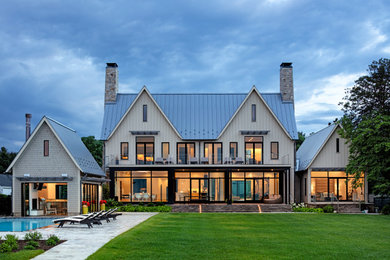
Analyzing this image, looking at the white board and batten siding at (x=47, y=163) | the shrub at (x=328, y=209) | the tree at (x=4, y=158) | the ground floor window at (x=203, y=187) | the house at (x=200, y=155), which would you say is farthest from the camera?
the tree at (x=4, y=158)

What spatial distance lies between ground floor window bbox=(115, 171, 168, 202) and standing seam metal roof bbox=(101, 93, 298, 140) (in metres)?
3.60

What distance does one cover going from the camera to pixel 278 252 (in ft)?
43.8

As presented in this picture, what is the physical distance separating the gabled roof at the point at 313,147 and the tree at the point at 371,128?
187cm

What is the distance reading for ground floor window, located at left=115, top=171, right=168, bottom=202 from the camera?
37281 millimetres

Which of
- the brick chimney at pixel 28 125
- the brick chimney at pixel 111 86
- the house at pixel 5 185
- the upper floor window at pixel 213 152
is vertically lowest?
the house at pixel 5 185

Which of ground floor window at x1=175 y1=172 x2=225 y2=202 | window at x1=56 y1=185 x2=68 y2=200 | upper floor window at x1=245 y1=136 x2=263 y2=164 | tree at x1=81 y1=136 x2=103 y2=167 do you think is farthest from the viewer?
tree at x1=81 y1=136 x2=103 y2=167

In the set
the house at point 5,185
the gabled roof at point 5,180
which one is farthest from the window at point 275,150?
the gabled roof at point 5,180

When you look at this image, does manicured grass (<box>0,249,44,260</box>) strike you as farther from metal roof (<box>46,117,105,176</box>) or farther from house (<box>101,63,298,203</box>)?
house (<box>101,63,298,203</box>)

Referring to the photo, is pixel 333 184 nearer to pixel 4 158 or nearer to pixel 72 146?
pixel 72 146

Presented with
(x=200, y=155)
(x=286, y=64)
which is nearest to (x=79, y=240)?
(x=200, y=155)

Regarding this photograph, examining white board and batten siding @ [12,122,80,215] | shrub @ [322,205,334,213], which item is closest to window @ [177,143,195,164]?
white board and batten siding @ [12,122,80,215]

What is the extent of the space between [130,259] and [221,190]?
26.1m

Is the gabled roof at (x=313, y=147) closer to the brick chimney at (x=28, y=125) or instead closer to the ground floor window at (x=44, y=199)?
the ground floor window at (x=44, y=199)

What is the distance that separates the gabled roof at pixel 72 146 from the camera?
2928 centimetres
